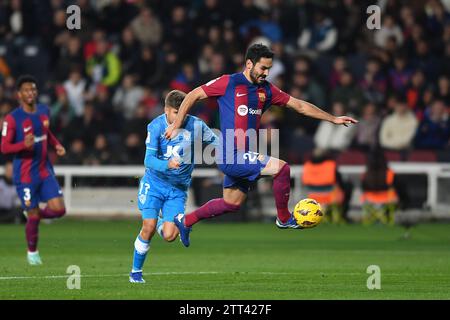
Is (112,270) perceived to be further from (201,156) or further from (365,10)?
(365,10)

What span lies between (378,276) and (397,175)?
10.3 m

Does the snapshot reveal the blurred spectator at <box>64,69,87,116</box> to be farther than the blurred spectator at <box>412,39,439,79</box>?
No

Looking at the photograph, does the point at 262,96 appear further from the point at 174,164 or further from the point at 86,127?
the point at 86,127

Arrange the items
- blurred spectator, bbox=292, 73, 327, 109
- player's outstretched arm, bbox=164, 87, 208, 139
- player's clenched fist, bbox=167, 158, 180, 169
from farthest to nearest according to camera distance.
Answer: blurred spectator, bbox=292, 73, 327, 109 → player's outstretched arm, bbox=164, 87, 208, 139 → player's clenched fist, bbox=167, 158, 180, 169

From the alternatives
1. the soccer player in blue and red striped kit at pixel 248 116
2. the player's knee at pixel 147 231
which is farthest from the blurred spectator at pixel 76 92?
the soccer player in blue and red striped kit at pixel 248 116

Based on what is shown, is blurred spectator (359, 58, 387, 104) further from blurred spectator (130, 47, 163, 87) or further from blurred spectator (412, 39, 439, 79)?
blurred spectator (130, 47, 163, 87)

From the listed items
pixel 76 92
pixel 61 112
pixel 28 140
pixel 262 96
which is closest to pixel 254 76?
pixel 262 96

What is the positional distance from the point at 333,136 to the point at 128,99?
4364 mm

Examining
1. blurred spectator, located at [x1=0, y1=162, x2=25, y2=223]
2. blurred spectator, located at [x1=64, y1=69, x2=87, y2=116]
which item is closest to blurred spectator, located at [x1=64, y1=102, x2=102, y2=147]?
blurred spectator, located at [x1=64, y1=69, x2=87, y2=116]

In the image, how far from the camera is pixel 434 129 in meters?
25.8

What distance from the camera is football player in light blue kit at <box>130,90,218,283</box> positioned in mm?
13945

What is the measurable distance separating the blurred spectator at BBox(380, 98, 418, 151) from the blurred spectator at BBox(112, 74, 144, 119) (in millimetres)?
5103

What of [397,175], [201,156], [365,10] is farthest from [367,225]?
[365,10]

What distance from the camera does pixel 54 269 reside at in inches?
631
